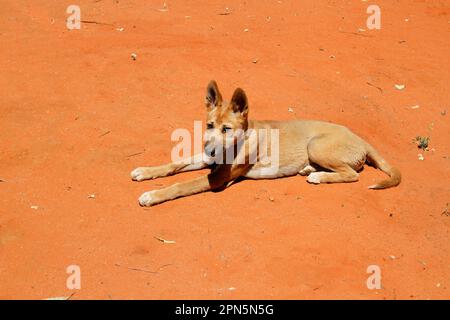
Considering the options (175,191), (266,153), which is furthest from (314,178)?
(175,191)

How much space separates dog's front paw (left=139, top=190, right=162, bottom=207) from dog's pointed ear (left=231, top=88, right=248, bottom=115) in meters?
1.14

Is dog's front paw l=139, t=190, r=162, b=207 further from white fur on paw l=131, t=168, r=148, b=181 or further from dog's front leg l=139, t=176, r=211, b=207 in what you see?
white fur on paw l=131, t=168, r=148, b=181

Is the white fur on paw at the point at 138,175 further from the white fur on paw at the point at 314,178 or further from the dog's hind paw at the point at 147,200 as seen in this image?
the white fur on paw at the point at 314,178

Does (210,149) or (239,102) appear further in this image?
(210,149)

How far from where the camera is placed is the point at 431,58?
886 centimetres

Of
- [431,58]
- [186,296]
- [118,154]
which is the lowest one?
[186,296]

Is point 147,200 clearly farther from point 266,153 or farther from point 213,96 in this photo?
point 266,153

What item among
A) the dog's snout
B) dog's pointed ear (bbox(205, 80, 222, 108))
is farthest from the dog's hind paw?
dog's pointed ear (bbox(205, 80, 222, 108))

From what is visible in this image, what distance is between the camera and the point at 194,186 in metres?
5.27

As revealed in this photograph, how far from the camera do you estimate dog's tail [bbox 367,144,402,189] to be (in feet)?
18.0

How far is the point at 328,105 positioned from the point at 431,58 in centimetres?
290

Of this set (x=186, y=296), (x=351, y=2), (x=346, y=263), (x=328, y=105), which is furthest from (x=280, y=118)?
(x=351, y=2)

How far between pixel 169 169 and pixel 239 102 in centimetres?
107

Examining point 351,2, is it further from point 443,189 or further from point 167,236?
point 167,236
